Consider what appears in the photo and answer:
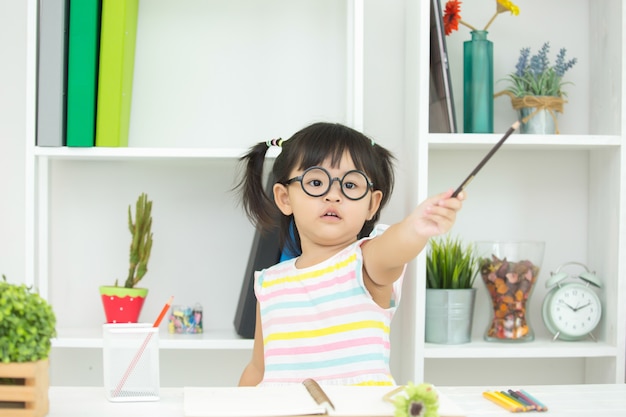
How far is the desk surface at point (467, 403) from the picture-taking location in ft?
3.09

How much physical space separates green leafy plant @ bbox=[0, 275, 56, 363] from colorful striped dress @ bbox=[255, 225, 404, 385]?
1.94 ft

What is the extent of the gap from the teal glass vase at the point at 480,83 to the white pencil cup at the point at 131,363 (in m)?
→ 0.98

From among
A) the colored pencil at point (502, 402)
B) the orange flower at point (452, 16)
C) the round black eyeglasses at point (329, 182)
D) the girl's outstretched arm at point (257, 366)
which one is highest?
the orange flower at point (452, 16)

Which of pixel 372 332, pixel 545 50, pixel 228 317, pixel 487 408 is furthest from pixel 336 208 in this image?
pixel 545 50

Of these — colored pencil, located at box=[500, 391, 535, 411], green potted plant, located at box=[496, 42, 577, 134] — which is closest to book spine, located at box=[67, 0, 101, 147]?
green potted plant, located at box=[496, 42, 577, 134]

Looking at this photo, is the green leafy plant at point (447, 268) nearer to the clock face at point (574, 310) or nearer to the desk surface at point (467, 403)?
the clock face at point (574, 310)

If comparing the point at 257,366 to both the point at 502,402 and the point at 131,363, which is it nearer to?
the point at 131,363

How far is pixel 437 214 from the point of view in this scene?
1038 mm

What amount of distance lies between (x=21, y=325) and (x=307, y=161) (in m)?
0.68

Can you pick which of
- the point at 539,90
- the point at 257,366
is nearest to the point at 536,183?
the point at 539,90

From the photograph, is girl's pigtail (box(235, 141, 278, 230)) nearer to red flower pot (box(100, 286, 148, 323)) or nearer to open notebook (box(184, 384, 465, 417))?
red flower pot (box(100, 286, 148, 323))

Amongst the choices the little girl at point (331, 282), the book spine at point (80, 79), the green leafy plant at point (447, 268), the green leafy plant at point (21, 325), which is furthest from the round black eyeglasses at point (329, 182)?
the green leafy plant at point (21, 325)

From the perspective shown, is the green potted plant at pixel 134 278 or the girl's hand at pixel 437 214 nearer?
the girl's hand at pixel 437 214

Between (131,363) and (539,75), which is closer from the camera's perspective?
(131,363)
